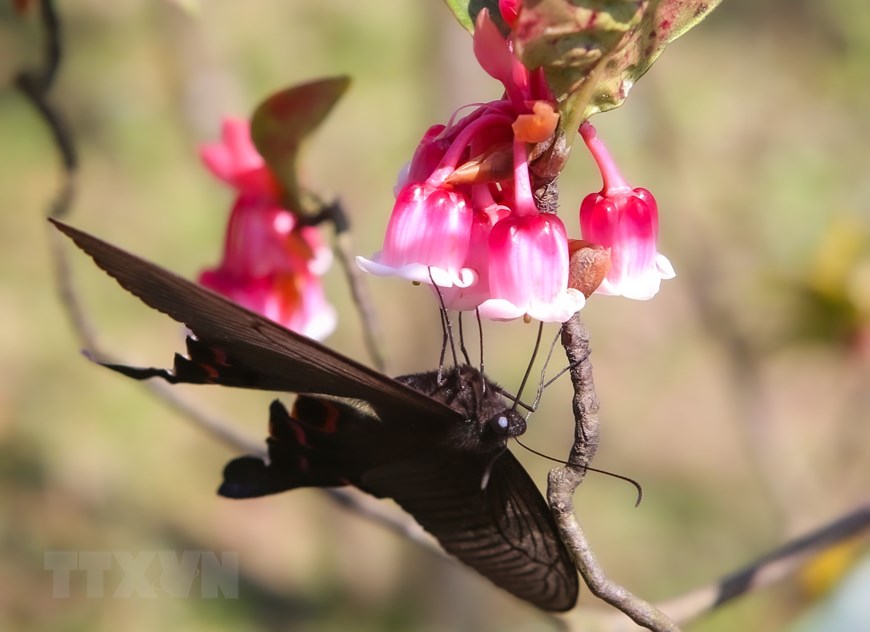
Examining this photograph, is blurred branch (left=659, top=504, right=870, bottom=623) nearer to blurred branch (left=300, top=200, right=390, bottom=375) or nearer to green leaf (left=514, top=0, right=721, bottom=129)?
blurred branch (left=300, top=200, right=390, bottom=375)

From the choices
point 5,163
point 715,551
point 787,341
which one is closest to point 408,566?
point 715,551

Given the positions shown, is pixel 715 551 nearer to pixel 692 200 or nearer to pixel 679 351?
pixel 679 351

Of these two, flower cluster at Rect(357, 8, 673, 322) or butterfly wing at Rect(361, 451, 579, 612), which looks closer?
flower cluster at Rect(357, 8, 673, 322)

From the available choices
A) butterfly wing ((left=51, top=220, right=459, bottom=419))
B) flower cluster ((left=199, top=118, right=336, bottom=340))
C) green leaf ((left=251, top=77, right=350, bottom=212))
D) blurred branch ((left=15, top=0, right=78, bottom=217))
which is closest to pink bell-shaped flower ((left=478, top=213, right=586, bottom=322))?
butterfly wing ((left=51, top=220, right=459, bottom=419))

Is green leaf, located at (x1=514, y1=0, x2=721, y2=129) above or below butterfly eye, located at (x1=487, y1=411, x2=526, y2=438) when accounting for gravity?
above

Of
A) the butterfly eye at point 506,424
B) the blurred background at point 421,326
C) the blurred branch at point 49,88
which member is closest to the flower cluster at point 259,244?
the blurred branch at point 49,88

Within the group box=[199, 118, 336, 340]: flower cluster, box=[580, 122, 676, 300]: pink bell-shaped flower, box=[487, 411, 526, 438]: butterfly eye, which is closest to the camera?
box=[580, 122, 676, 300]: pink bell-shaped flower
